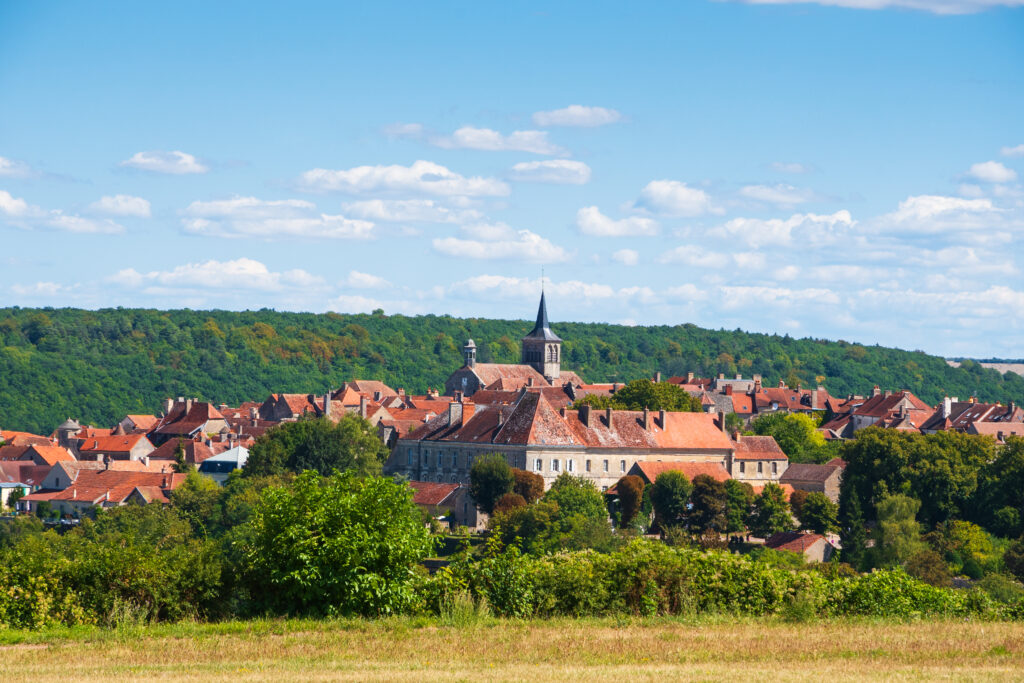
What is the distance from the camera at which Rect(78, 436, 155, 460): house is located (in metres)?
118

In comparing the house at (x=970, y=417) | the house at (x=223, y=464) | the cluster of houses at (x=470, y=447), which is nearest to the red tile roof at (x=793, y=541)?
Answer: the cluster of houses at (x=470, y=447)

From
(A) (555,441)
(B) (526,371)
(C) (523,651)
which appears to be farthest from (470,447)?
(C) (523,651)

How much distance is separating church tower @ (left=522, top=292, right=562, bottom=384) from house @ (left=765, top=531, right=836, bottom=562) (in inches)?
3282

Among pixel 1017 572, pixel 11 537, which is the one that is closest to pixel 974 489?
pixel 1017 572

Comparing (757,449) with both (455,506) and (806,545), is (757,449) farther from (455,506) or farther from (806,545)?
(806,545)

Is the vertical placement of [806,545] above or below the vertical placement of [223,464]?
below

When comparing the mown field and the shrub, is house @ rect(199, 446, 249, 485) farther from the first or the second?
the mown field

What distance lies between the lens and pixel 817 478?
297 feet

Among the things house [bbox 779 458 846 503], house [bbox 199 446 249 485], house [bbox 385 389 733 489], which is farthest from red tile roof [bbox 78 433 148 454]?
house [bbox 779 458 846 503]

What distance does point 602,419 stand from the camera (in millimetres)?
94750

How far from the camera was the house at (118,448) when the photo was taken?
117500 millimetres

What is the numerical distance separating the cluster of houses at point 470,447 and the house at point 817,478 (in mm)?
97

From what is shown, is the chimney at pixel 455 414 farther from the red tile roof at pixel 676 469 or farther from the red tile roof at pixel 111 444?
the red tile roof at pixel 111 444

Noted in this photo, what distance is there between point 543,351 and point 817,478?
7217 centimetres
